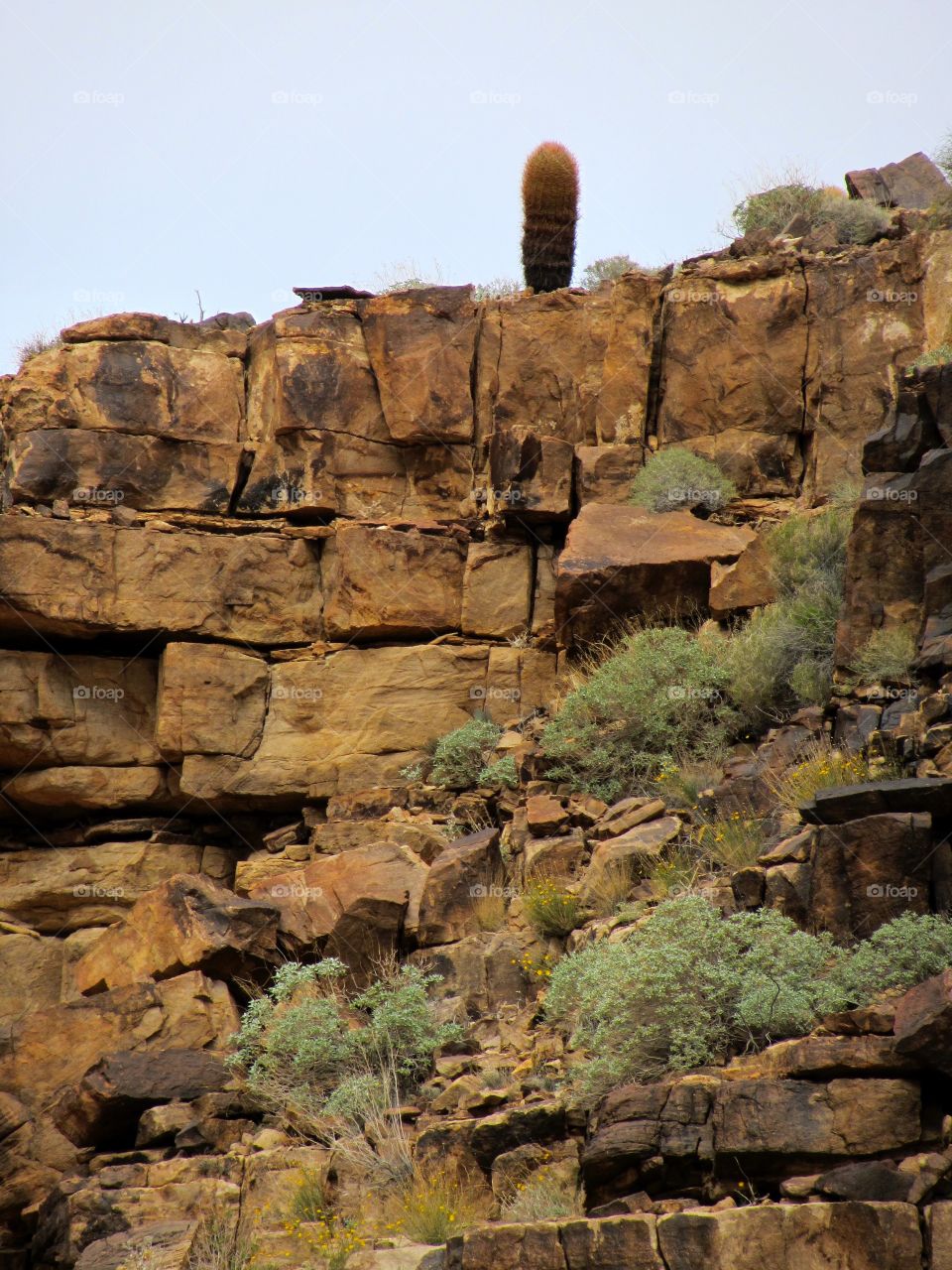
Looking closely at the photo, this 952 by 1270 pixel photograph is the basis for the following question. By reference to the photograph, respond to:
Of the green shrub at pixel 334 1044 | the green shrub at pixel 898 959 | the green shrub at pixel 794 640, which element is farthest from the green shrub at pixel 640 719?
the green shrub at pixel 898 959

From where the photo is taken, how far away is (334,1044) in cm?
1089

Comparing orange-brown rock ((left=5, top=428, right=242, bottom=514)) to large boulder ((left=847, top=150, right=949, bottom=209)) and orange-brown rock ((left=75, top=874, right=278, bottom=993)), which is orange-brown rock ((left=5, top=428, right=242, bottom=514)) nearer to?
orange-brown rock ((left=75, top=874, right=278, bottom=993))

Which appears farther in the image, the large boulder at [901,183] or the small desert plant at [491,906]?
the large boulder at [901,183]

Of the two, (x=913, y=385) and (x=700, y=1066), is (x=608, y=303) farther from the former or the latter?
(x=700, y=1066)

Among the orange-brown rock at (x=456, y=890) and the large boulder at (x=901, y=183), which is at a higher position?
the large boulder at (x=901, y=183)

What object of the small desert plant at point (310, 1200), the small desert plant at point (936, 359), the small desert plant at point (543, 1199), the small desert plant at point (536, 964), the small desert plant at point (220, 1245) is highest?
the small desert plant at point (936, 359)

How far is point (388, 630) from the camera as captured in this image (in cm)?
1659

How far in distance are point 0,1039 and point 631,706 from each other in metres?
6.76

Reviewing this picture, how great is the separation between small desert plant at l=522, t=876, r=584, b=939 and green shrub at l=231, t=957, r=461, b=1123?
991 millimetres

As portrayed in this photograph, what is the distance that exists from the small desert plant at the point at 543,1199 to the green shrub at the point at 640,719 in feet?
17.6

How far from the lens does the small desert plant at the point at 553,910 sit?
11250 mm

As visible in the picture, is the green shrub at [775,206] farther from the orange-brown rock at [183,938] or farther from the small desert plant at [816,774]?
the orange-brown rock at [183,938]

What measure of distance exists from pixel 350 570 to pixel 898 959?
385 inches

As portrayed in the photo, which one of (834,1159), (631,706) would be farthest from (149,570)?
(834,1159)
